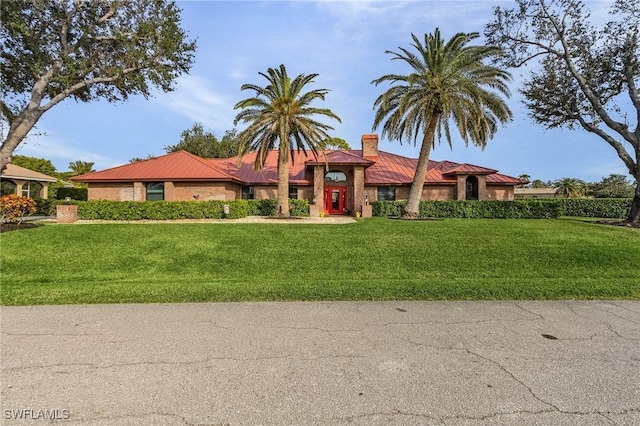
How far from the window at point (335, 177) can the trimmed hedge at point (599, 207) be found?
827 inches

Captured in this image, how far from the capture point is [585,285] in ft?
25.4

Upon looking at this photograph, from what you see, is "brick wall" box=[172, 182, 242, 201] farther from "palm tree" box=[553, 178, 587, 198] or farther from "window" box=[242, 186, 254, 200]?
"palm tree" box=[553, 178, 587, 198]

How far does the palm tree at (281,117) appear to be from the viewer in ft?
72.6

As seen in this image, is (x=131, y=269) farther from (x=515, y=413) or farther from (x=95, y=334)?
(x=515, y=413)

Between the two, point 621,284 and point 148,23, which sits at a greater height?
point 148,23

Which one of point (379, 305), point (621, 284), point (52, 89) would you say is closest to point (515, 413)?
point (379, 305)

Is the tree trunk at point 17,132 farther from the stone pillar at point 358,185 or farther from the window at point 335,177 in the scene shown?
the stone pillar at point 358,185

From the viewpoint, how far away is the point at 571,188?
52.0m

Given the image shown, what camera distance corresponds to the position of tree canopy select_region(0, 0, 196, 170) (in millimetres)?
15742

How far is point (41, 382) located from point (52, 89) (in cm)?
1981

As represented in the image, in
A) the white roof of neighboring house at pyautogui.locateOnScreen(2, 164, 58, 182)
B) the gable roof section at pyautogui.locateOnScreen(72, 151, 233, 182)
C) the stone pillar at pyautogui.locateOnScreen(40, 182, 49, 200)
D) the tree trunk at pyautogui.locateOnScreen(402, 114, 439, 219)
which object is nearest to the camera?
the tree trunk at pyautogui.locateOnScreen(402, 114, 439, 219)

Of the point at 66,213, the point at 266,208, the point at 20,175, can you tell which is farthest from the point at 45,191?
the point at 266,208

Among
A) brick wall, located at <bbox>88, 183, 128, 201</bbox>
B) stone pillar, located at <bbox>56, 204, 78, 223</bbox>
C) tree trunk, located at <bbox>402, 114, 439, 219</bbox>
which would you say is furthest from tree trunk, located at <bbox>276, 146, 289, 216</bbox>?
brick wall, located at <bbox>88, 183, 128, 201</bbox>

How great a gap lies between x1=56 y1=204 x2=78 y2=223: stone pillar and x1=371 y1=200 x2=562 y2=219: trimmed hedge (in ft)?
63.8
